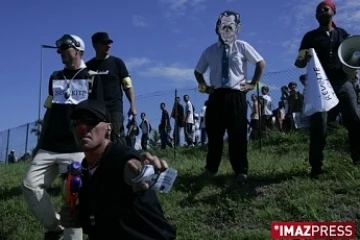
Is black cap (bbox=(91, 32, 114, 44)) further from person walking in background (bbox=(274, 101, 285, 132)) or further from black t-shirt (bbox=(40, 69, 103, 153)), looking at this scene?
person walking in background (bbox=(274, 101, 285, 132))

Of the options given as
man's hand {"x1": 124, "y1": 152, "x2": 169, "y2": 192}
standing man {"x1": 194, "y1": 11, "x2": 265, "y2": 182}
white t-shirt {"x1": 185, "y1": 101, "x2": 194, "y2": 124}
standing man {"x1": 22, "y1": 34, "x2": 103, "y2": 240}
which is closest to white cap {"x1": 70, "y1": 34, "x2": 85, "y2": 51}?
standing man {"x1": 22, "y1": 34, "x2": 103, "y2": 240}

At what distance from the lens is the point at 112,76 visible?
630 cm

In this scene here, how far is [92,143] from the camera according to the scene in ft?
9.20

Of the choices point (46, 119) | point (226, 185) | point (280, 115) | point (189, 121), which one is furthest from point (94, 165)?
point (189, 121)

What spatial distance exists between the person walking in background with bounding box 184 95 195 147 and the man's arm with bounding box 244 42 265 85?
739cm

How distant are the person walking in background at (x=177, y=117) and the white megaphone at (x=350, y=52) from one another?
8.08m

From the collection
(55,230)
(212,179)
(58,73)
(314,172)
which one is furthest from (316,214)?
(58,73)

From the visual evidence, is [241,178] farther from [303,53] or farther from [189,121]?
[189,121]

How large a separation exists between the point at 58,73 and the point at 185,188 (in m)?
1.99

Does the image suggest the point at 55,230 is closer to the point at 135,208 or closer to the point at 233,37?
the point at 135,208

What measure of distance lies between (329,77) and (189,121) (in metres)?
9.02

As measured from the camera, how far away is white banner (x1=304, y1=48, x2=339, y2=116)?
5.50 m

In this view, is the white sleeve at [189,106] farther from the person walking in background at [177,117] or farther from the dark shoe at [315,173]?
the dark shoe at [315,173]

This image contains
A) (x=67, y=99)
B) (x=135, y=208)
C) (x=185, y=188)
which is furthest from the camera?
(x=185, y=188)
